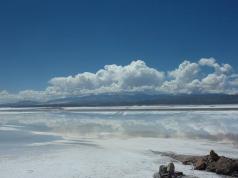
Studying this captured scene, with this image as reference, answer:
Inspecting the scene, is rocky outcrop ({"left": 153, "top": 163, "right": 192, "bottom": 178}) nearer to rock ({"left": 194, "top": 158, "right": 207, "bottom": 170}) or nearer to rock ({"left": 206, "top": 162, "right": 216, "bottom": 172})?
rock ({"left": 194, "top": 158, "right": 207, "bottom": 170})

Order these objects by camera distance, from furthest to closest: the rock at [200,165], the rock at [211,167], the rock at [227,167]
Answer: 1. the rock at [200,165]
2. the rock at [211,167]
3. the rock at [227,167]

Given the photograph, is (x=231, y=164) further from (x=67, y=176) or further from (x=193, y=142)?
(x=193, y=142)

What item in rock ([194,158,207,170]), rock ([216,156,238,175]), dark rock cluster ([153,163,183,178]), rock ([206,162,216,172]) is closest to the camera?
dark rock cluster ([153,163,183,178])

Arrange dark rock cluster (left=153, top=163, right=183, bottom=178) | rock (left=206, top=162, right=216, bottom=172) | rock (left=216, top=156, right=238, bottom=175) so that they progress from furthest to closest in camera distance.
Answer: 1. rock (left=206, top=162, right=216, bottom=172)
2. rock (left=216, top=156, right=238, bottom=175)
3. dark rock cluster (left=153, top=163, right=183, bottom=178)

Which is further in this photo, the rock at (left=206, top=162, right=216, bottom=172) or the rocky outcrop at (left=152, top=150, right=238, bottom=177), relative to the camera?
the rock at (left=206, top=162, right=216, bottom=172)

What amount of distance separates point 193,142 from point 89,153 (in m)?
7.58

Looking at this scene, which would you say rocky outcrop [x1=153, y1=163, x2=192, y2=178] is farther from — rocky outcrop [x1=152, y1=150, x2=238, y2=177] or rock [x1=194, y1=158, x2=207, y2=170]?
rocky outcrop [x1=152, y1=150, x2=238, y2=177]

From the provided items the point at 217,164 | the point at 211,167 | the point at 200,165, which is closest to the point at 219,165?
the point at 217,164

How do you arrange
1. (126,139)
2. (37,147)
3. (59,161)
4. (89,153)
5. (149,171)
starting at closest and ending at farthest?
(149,171) → (59,161) → (89,153) → (37,147) → (126,139)

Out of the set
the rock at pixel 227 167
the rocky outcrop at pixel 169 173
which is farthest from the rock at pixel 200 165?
the rocky outcrop at pixel 169 173

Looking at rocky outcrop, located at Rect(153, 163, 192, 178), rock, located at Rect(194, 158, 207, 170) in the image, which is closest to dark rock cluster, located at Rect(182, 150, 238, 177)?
rock, located at Rect(194, 158, 207, 170)

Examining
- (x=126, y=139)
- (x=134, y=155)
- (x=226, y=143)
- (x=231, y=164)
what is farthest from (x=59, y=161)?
(x=226, y=143)

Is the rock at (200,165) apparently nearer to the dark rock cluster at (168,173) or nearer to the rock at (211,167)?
A: the rock at (211,167)

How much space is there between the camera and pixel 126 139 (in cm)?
2566
